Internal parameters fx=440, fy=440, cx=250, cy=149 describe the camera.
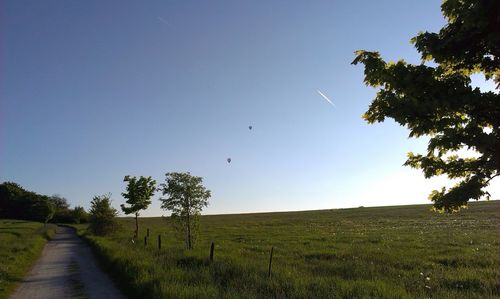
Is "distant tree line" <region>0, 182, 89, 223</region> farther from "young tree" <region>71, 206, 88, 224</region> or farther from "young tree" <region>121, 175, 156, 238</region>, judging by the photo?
"young tree" <region>121, 175, 156, 238</region>

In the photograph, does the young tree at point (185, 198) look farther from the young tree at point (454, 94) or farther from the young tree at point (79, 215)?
the young tree at point (79, 215)

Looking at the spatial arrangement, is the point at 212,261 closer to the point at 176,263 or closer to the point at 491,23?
the point at 176,263

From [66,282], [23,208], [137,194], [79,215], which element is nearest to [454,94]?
[66,282]

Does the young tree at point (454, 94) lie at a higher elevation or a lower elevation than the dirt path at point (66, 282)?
higher

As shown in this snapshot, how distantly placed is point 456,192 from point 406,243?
25118 mm

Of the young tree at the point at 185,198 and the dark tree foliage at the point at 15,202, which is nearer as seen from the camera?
the young tree at the point at 185,198

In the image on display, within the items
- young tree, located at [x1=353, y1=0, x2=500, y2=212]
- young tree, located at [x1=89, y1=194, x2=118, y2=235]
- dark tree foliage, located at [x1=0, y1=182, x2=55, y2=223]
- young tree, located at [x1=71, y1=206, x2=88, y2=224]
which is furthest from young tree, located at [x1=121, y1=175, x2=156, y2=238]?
dark tree foliage, located at [x1=0, y1=182, x2=55, y2=223]

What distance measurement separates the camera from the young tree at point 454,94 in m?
7.14

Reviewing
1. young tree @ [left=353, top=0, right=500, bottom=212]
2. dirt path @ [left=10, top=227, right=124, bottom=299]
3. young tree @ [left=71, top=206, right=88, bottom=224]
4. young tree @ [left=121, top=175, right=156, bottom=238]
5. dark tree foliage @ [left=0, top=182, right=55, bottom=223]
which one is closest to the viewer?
young tree @ [left=353, top=0, right=500, bottom=212]

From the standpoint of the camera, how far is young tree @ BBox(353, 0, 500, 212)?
7.14 metres

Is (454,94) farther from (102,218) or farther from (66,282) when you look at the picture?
(102,218)

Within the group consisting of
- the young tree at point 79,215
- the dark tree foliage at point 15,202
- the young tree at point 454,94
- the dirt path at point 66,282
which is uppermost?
the dark tree foliage at point 15,202

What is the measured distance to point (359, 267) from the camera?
62.2ft

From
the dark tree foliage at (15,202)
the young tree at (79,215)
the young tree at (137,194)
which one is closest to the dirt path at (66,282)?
the young tree at (137,194)
